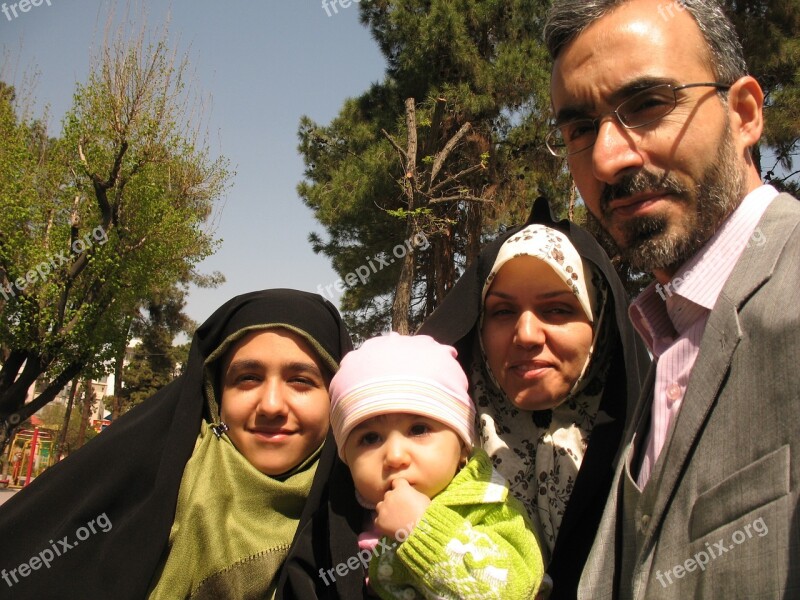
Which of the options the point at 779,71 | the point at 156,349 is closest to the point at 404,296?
the point at 779,71


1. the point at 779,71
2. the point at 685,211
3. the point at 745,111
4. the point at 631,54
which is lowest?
the point at 779,71

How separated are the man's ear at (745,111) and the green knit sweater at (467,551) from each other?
114 cm

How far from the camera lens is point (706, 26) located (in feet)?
5.54

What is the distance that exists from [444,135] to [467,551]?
37.7 ft

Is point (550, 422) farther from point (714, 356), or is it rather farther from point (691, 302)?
point (714, 356)

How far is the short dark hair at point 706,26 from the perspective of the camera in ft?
5.51

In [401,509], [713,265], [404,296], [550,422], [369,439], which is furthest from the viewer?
[404,296]

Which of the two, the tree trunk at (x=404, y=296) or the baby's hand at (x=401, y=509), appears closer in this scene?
the baby's hand at (x=401, y=509)

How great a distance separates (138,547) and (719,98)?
2257 mm

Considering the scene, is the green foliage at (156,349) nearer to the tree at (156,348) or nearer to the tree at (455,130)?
the tree at (156,348)

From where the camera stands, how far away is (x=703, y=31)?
1.69 meters

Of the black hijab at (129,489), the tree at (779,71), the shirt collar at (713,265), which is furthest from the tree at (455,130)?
the shirt collar at (713,265)

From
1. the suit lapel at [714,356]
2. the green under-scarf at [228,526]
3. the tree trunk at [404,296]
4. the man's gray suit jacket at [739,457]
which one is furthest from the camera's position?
the tree trunk at [404,296]

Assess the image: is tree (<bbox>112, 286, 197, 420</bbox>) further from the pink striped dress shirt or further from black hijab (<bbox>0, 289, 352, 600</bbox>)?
the pink striped dress shirt
